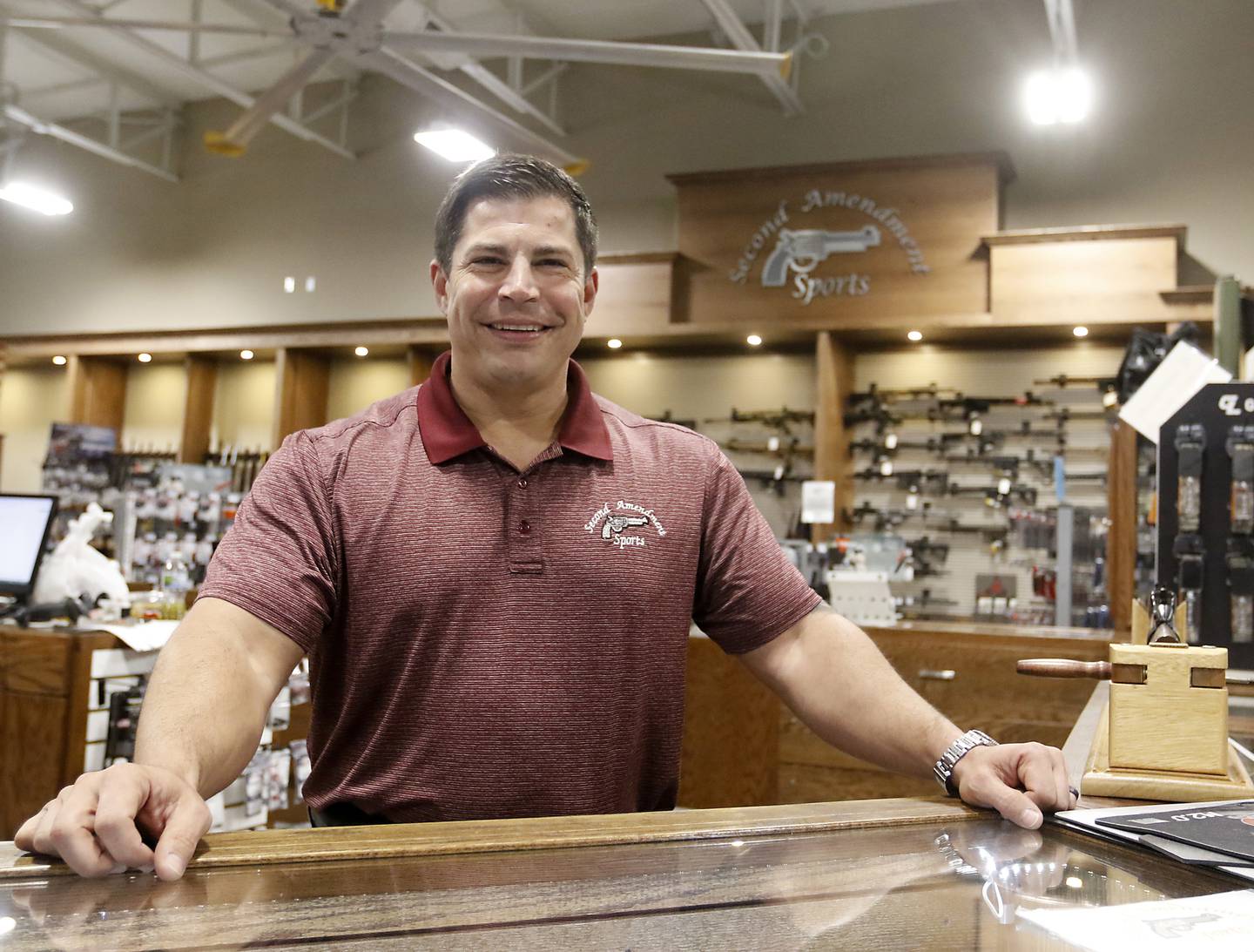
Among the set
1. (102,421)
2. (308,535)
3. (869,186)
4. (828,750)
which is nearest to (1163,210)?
(869,186)

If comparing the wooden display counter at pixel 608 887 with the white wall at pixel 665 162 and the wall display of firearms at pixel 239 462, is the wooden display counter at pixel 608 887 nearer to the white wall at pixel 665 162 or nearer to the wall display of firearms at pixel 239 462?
the white wall at pixel 665 162

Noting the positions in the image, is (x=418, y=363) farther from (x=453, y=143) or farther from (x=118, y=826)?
(x=118, y=826)

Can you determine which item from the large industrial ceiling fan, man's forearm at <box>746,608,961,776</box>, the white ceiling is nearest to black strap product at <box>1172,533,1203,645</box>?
man's forearm at <box>746,608,961,776</box>

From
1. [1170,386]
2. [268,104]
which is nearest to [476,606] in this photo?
[1170,386]

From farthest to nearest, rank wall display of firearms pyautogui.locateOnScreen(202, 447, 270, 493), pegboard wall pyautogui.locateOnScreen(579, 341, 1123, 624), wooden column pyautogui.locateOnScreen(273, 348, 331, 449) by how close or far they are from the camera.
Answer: wall display of firearms pyautogui.locateOnScreen(202, 447, 270, 493) < wooden column pyautogui.locateOnScreen(273, 348, 331, 449) < pegboard wall pyautogui.locateOnScreen(579, 341, 1123, 624)

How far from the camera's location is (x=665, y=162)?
8.76 metres

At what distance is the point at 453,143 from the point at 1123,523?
14.2 feet

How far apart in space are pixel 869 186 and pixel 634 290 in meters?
1.82

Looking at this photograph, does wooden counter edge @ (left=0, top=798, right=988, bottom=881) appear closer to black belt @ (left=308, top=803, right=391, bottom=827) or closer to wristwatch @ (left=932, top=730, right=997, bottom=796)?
wristwatch @ (left=932, top=730, right=997, bottom=796)

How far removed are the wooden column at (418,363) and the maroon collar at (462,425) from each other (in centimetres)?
724

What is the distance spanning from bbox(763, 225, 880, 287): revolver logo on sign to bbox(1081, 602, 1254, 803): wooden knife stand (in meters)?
6.59

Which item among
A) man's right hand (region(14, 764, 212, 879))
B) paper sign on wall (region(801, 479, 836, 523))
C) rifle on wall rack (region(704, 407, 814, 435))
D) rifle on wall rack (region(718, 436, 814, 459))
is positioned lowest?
man's right hand (region(14, 764, 212, 879))

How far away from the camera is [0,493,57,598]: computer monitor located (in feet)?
12.2

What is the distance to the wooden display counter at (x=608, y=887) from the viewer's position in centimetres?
75
